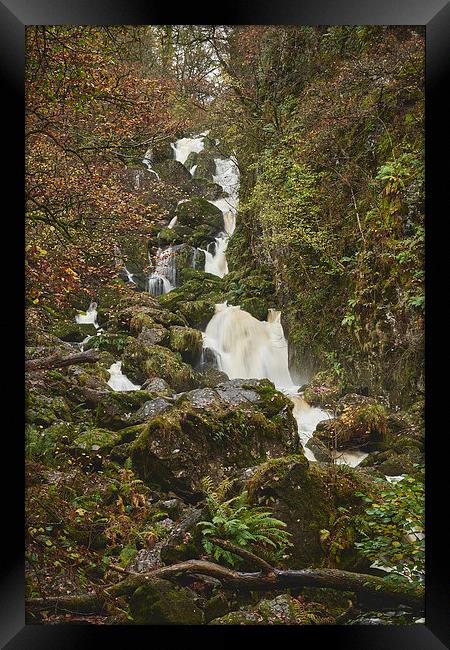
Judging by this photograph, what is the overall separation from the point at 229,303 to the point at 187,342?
36cm

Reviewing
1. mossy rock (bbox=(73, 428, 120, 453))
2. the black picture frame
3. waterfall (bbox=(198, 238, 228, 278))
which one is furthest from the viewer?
waterfall (bbox=(198, 238, 228, 278))

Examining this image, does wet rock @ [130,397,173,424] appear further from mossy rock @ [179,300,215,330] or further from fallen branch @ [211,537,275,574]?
fallen branch @ [211,537,275,574]

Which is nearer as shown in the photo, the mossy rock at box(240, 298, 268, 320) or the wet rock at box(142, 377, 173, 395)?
the wet rock at box(142, 377, 173, 395)

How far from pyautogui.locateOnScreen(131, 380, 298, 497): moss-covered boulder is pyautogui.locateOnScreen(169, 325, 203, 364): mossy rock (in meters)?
0.23

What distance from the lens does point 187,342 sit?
2.61 m

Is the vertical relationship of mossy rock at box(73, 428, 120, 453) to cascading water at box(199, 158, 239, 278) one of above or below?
below

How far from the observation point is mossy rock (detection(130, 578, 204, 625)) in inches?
95.1

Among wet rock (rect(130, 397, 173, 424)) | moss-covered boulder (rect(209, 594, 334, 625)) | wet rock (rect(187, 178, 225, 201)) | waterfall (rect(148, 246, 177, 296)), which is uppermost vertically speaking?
wet rock (rect(187, 178, 225, 201))

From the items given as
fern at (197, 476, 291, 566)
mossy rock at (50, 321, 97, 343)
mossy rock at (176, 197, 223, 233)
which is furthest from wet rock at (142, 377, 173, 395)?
mossy rock at (176, 197, 223, 233)

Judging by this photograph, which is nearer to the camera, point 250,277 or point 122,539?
point 122,539
